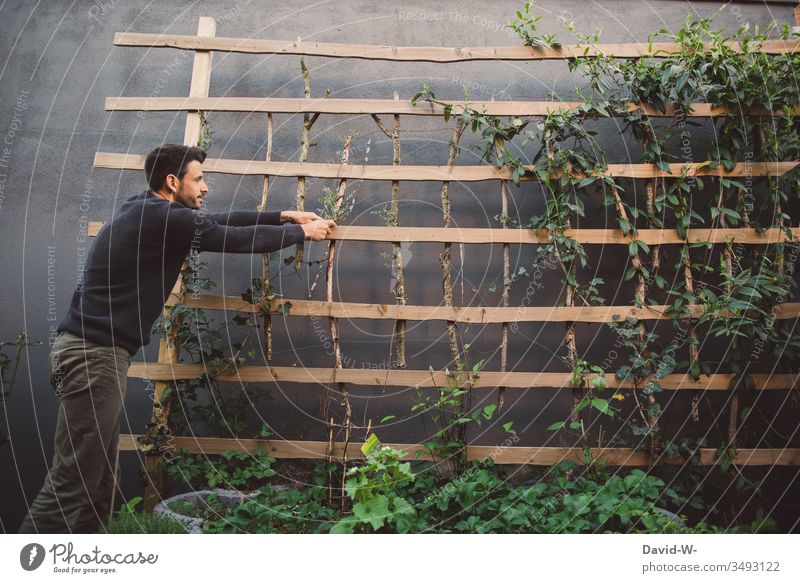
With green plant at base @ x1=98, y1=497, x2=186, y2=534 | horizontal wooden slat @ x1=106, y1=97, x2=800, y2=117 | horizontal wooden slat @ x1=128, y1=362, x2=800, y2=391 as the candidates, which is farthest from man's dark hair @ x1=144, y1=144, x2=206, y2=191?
green plant at base @ x1=98, y1=497, x2=186, y2=534

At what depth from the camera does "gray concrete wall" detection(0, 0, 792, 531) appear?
10.1 feet

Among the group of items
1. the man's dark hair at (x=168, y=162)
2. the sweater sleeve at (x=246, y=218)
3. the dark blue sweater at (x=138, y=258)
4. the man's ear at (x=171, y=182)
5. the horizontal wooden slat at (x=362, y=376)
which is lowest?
the horizontal wooden slat at (x=362, y=376)

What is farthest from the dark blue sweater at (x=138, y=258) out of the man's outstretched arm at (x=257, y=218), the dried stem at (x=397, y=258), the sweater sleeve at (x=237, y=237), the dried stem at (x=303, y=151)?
the dried stem at (x=397, y=258)

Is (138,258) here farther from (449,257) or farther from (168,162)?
(449,257)

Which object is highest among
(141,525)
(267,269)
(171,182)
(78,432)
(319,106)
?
(319,106)

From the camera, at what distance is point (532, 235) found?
2.92 meters

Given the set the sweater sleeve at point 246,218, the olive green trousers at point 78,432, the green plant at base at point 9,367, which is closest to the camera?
the olive green trousers at point 78,432

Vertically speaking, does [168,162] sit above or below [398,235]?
above

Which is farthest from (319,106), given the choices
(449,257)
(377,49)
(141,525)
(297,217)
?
(141,525)

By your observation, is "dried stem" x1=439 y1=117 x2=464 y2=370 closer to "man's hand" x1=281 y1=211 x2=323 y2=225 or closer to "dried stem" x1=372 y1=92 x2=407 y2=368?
"dried stem" x1=372 y1=92 x2=407 y2=368

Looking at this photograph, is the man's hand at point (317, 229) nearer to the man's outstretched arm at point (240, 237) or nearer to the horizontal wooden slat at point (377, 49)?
the man's outstretched arm at point (240, 237)

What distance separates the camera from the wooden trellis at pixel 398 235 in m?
2.84

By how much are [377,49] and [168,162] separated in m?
0.99
